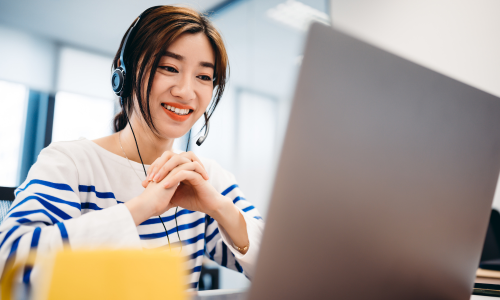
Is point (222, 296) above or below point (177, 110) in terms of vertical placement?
below

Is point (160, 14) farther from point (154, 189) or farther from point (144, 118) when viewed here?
point (154, 189)

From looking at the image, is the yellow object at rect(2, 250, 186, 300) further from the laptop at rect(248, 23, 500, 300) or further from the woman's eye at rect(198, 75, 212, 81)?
the woman's eye at rect(198, 75, 212, 81)

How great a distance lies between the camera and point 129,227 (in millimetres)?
554

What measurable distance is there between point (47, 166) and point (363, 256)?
0.68 meters

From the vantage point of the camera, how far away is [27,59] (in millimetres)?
2682

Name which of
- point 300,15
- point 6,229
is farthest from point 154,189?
point 300,15

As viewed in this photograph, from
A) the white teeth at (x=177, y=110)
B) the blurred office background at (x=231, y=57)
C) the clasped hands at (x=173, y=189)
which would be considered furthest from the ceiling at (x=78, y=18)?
the clasped hands at (x=173, y=189)

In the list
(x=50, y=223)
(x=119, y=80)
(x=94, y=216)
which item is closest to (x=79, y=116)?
(x=119, y=80)

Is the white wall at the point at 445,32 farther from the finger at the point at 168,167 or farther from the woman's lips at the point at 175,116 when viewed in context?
the finger at the point at 168,167

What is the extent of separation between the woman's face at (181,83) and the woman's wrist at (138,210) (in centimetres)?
34

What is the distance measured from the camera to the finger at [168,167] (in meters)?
0.67

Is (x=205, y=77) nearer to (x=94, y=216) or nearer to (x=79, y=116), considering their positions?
(x=94, y=216)

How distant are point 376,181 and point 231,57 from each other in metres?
2.88

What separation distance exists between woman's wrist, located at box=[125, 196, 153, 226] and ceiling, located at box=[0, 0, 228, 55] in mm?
2408
